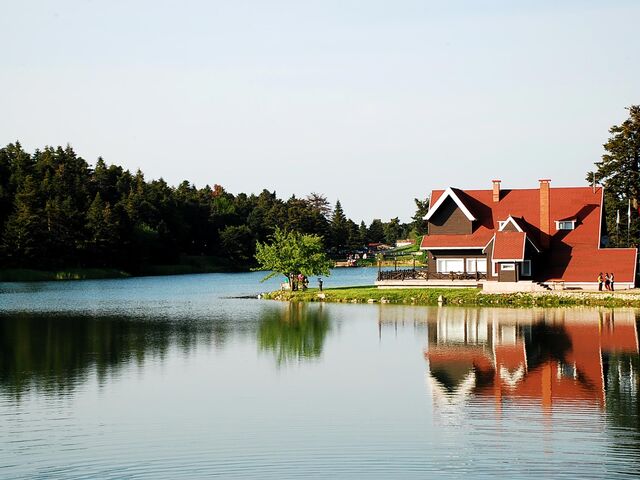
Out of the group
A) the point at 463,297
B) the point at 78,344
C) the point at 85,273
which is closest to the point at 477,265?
the point at 463,297

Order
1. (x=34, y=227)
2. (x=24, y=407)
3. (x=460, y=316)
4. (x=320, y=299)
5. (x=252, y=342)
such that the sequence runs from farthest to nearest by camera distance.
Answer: (x=34, y=227) → (x=320, y=299) → (x=460, y=316) → (x=252, y=342) → (x=24, y=407)

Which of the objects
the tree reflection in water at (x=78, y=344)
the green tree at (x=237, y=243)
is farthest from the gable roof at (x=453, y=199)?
the green tree at (x=237, y=243)

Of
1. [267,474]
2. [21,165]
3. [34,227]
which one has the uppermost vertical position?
[21,165]

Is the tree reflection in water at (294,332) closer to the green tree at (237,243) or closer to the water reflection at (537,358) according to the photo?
the water reflection at (537,358)

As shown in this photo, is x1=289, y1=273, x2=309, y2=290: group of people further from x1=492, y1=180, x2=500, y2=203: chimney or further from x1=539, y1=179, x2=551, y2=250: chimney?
x1=539, y1=179, x2=551, y2=250: chimney

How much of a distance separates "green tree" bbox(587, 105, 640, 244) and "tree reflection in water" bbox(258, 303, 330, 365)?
3762 cm

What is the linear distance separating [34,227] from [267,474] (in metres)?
92.6

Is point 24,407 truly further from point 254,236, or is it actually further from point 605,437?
point 254,236

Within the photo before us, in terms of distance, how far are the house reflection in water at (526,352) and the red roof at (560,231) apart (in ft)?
30.9

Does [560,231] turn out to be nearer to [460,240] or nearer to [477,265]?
[477,265]

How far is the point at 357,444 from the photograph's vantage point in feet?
67.6

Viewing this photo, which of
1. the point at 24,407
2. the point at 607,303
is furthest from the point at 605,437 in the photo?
the point at 607,303

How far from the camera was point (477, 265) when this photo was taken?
211 feet

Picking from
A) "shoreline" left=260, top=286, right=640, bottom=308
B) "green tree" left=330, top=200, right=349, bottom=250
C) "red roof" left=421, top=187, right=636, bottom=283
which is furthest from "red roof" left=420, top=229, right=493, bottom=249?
"green tree" left=330, top=200, right=349, bottom=250
